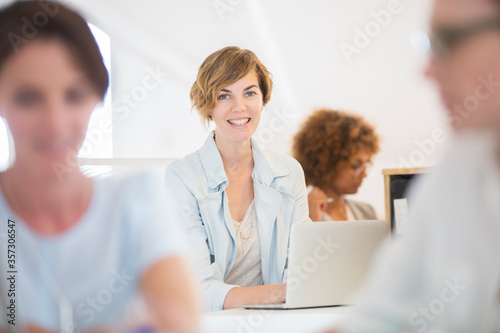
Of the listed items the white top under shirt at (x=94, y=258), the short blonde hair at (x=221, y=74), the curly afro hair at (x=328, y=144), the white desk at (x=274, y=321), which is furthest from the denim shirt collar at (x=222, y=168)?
the white top under shirt at (x=94, y=258)

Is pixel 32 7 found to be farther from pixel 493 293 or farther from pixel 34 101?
pixel 493 293

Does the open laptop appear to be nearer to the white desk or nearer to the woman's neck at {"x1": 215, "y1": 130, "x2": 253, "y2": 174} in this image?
the white desk

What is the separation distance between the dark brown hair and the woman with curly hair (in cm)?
96

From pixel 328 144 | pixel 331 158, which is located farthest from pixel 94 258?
pixel 331 158

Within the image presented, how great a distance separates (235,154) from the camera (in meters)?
1.18

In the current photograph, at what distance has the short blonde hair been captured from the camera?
1.21 metres

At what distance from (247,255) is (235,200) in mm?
110

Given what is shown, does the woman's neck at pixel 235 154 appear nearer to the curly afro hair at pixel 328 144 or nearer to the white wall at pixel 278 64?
the curly afro hair at pixel 328 144

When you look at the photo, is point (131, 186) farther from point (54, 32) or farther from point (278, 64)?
point (278, 64)

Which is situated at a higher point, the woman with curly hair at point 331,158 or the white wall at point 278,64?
the white wall at point 278,64

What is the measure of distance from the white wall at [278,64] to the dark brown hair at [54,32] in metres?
1.46

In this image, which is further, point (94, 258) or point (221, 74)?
point (221, 74)

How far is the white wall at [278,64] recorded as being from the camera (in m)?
2.21

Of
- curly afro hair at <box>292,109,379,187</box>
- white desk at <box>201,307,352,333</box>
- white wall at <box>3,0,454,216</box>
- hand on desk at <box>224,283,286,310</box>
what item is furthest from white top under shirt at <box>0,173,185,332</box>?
white wall at <box>3,0,454,216</box>
